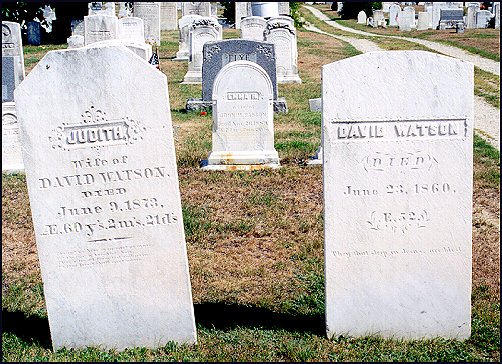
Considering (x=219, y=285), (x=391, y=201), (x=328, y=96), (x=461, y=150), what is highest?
(x=328, y=96)

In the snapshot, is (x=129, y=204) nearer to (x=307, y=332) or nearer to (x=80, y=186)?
(x=80, y=186)

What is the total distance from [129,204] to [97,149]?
392mm

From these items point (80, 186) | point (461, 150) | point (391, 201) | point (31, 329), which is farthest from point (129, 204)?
point (461, 150)

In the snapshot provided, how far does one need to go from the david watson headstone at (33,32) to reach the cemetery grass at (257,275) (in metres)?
21.4

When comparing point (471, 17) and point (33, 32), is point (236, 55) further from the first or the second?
point (471, 17)

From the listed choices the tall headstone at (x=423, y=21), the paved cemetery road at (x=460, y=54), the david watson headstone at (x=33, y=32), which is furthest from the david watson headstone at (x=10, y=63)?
the tall headstone at (x=423, y=21)

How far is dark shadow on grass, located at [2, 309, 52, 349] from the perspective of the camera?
15.6 ft

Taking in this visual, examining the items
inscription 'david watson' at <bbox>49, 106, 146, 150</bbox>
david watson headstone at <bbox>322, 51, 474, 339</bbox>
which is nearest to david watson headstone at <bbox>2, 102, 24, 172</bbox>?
inscription 'david watson' at <bbox>49, 106, 146, 150</bbox>

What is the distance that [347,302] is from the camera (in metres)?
4.56

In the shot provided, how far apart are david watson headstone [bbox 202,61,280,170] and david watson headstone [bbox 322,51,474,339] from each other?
16.9ft

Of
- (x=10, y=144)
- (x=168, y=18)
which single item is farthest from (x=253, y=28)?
(x=168, y=18)

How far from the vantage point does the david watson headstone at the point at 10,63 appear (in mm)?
10891

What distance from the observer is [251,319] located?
16.3 ft

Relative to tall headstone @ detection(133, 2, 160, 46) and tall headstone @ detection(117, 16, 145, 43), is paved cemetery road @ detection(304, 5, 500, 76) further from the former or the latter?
tall headstone @ detection(133, 2, 160, 46)
